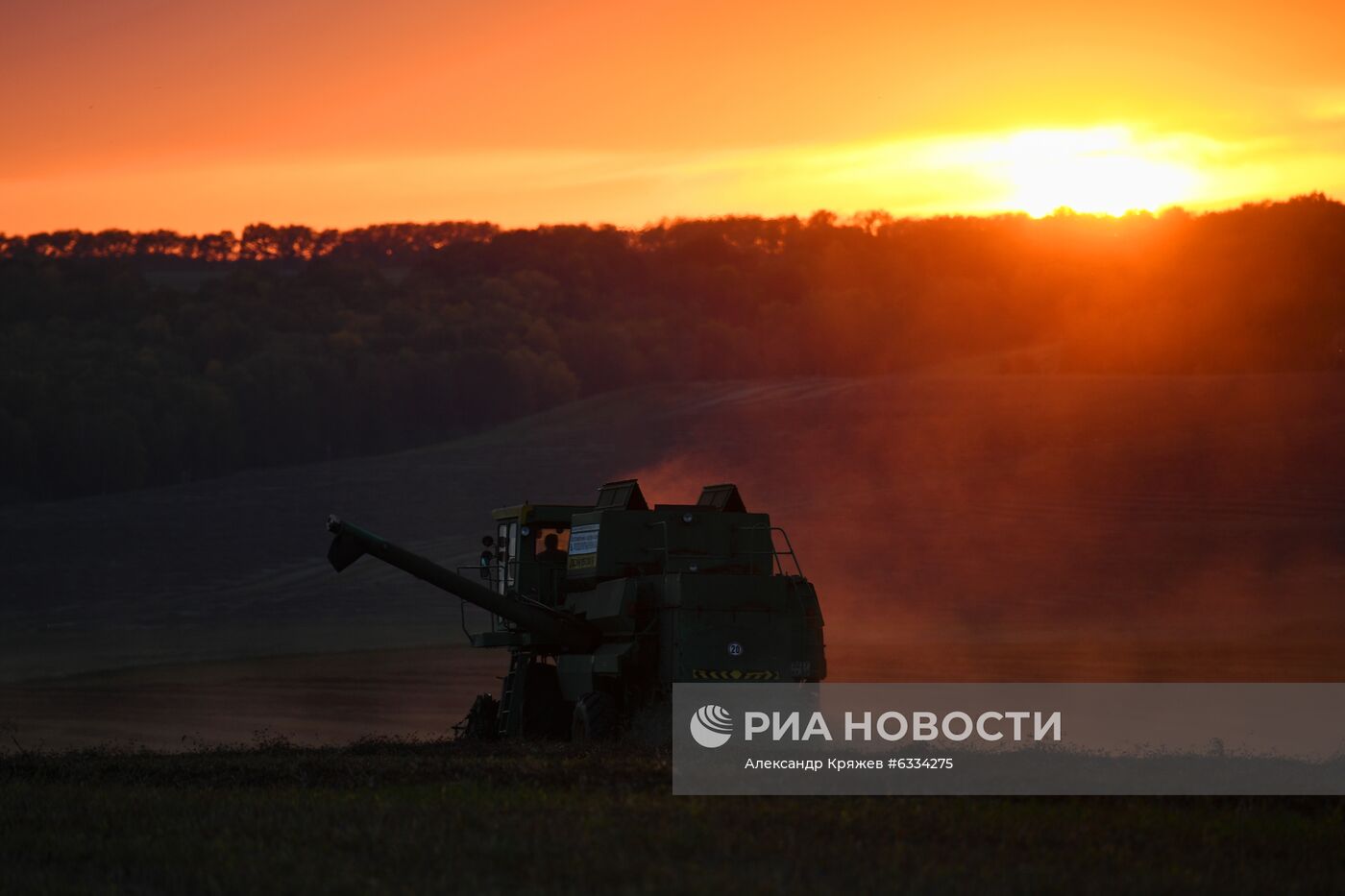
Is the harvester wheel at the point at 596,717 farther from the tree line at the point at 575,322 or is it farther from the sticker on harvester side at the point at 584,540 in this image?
the tree line at the point at 575,322

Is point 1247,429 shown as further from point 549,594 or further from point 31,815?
point 31,815

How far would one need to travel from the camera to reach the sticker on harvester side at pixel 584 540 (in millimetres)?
21484

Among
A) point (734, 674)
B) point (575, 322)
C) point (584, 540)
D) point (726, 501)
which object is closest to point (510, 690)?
point (584, 540)

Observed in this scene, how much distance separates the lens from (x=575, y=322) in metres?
133

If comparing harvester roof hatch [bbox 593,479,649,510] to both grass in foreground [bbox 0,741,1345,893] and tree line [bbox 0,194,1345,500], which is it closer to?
grass in foreground [bbox 0,741,1345,893]

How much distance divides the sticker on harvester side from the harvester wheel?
216 centimetres

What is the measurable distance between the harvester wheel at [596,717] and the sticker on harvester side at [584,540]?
216 centimetres

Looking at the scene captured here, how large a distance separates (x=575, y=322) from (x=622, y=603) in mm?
113903

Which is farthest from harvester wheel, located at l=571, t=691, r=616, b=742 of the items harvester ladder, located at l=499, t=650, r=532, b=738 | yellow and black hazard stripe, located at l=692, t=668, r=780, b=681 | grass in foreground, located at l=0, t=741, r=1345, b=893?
grass in foreground, located at l=0, t=741, r=1345, b=893

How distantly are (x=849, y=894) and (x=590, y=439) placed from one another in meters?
74.9

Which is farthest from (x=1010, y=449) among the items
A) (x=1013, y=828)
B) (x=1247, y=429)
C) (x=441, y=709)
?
(x=1013, y=828)

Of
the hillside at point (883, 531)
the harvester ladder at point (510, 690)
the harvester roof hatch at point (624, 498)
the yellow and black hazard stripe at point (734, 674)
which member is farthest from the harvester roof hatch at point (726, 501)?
the hillside at point (883, 531)

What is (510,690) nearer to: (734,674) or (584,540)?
(584,540)

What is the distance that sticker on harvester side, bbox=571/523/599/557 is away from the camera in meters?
21.5
